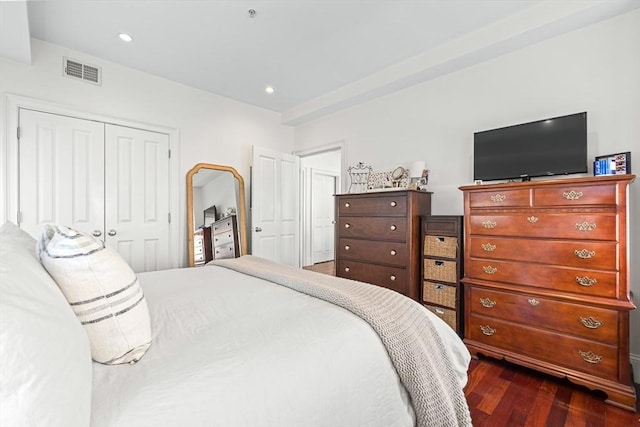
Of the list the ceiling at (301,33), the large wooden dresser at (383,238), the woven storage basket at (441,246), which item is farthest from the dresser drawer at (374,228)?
the ceiling at (301,33)

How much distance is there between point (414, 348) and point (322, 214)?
5529mm

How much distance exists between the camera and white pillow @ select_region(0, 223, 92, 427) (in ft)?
1.62

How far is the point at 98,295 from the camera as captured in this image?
849 mm

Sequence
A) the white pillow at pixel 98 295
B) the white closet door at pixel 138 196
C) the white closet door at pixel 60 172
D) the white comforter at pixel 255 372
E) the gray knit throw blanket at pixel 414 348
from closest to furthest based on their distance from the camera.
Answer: the white comforter at pixel 255 372 < the white pillow at pixel 98 295 < the gray knit throw blanket at pixel 414 348 < the white closet door at pixel 60 172 < the white closet door at pixel 138 196

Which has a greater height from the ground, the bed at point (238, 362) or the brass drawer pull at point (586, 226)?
the brass drawer pull at point (586, 226)

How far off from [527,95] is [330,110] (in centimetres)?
224

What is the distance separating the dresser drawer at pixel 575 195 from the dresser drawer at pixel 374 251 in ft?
3.72

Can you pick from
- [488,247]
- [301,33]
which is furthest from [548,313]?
[301,33]

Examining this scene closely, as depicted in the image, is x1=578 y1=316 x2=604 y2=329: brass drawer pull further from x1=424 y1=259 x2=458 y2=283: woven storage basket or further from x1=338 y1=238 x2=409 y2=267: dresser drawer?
x1=338 y1=238 x2=409 y2=267: dresser drawer

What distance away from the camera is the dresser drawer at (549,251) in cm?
183

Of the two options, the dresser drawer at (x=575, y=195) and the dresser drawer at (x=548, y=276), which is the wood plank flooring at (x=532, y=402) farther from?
the dresser drawer at (x=575, y=195)

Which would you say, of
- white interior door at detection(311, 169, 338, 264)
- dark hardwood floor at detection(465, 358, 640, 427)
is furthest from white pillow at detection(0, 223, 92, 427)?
white interior door at detection(311, 169, 338, 264)

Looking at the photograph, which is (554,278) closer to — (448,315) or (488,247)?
(488,247)

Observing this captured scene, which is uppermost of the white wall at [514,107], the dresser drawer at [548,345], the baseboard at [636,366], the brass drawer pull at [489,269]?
the white wall at [514,107]
